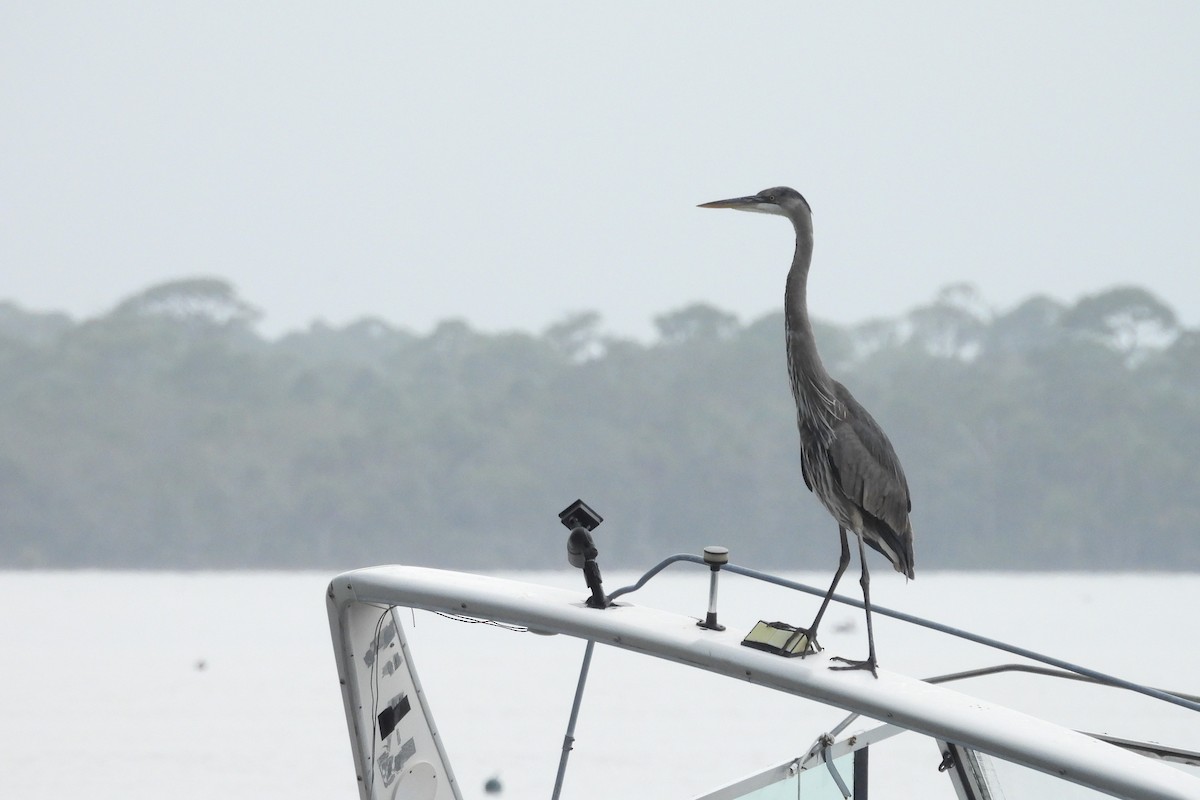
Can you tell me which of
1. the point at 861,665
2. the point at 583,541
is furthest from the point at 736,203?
the point at 861,665

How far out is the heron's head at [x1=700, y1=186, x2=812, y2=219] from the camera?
8.37 ft

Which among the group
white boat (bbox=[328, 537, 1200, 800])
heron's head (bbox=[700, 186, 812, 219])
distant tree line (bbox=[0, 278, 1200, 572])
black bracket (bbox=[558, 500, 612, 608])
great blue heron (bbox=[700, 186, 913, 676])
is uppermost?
distant tree line (bbox=[0, 278, 1200, 572])

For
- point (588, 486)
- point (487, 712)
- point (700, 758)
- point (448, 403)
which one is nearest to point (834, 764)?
point (700, 758)

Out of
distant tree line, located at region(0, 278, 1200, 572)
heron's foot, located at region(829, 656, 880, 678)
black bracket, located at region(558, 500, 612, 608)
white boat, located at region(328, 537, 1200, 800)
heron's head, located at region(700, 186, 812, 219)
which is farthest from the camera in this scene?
distant tree line, located at region(0, 278, 1200, 572)

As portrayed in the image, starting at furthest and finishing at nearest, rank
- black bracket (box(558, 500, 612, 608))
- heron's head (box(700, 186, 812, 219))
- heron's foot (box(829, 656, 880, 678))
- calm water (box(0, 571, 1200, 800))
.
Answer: calm water (box(0, 571, 1200, 800)) → heron's head (box(700, 186, 812, 219)) → black bracket (box(558, 500, 612, 608)) → heron's foot (box(829, 656, 880, 678))

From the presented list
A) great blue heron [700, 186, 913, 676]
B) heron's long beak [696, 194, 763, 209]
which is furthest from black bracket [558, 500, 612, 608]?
heron's long beak [696, 194, 763, 209]

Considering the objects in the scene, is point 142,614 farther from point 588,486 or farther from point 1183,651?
point 1183,651

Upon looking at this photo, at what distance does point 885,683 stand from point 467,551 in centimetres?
2496

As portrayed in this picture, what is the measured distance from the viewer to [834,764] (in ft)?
10.0

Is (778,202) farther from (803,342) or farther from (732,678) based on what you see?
(732,678)

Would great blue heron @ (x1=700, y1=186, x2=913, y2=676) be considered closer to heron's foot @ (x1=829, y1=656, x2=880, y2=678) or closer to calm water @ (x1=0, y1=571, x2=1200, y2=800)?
heron's foot @ (x1=829, y1=656, x2=880, y2=678)

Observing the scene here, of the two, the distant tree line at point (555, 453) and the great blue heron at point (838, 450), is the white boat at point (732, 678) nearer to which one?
the great blue heron at point (838, 450)

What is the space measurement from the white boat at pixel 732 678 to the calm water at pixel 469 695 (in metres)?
4.89

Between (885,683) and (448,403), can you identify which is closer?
(885,683)
